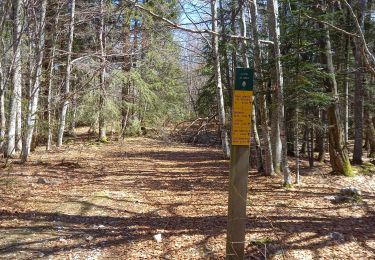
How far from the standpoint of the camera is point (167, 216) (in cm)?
666

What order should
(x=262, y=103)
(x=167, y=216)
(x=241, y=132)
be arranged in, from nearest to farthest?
(x=241, y=132) < (x=167, y=216) < (x=262, y=103)

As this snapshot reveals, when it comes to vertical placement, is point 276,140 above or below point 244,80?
below

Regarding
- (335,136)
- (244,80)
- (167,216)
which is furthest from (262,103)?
(244,80)

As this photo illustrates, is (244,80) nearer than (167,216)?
Yes

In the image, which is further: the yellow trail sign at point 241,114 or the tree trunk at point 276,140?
the tree trunk at point 276,140

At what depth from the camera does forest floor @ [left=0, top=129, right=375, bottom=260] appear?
5.00 m

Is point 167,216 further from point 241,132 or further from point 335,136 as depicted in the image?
point 335,136

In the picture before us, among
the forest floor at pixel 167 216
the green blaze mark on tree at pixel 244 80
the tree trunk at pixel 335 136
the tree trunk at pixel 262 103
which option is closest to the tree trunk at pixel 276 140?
the tree trunk at pixel 262 103

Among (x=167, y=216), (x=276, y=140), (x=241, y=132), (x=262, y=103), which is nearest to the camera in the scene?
(x=241, y=132)

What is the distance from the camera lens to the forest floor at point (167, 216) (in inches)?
197

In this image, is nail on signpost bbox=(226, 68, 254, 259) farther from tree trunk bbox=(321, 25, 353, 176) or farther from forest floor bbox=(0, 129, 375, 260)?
tree trunk bbox=(321, 25, 353, 176)

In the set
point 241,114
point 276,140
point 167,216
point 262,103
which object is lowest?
point 167,216

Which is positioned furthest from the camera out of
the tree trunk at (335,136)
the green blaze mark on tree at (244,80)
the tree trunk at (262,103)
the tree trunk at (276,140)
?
the tree trunk at (335,136)

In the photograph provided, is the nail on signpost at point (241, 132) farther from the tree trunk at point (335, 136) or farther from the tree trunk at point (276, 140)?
the tree trunk at point (335, 136)
